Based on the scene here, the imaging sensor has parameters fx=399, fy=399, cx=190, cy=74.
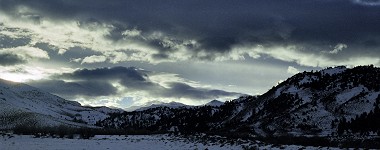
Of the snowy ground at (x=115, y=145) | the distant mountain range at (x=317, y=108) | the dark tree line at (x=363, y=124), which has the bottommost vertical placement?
the snowy ground at (x=115, y=145)

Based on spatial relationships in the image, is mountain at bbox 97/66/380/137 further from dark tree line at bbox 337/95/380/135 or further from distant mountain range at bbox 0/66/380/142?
dark tree line at bbox 337/95/380/135

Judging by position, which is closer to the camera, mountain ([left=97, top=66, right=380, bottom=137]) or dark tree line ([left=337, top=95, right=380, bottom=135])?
dark tree line ([left=337, top=95, right=380, bottom=135])

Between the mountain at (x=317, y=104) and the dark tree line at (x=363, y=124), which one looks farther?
the mountain at (x=317, y=104)

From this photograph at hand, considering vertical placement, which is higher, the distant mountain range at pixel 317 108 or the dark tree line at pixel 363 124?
the distant mountain range at pixel 317 108

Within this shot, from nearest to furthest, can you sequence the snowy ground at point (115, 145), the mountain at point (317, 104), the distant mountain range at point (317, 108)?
the snowy ground at point (115, 145), the distant mountain range at point (317, 108), the mountain at point (317, 104)

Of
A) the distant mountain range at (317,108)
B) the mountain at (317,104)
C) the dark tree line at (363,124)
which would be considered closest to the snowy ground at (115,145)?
the distant mountain range at (317,108)

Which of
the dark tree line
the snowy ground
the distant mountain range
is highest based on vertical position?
the distant mountain range

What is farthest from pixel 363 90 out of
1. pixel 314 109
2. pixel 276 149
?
pixel 276 149

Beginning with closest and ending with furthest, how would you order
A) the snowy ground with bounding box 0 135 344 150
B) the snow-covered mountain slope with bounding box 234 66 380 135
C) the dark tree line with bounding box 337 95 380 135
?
the snowy ground with bounding box 0 135 344 150
the dark tree line with bounding box 337 95 380 135
the snow-covered mountain slope with bounding box 234 66 380 135

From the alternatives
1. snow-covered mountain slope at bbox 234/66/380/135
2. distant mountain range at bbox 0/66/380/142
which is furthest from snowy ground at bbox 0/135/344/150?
snow-covered mountain slope at bbox 234/66/380/135

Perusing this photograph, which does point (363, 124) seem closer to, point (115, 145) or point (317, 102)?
point (317, 102)

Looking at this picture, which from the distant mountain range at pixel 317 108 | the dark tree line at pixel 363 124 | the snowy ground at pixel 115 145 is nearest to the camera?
the snowy ground at pixel 115 145

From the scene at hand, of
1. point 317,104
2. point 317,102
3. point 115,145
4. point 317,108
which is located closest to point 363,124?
point 317,108

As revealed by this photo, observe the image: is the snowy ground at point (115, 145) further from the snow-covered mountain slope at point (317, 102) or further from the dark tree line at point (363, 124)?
the snow-covered mountain slope at point (317, 102)
